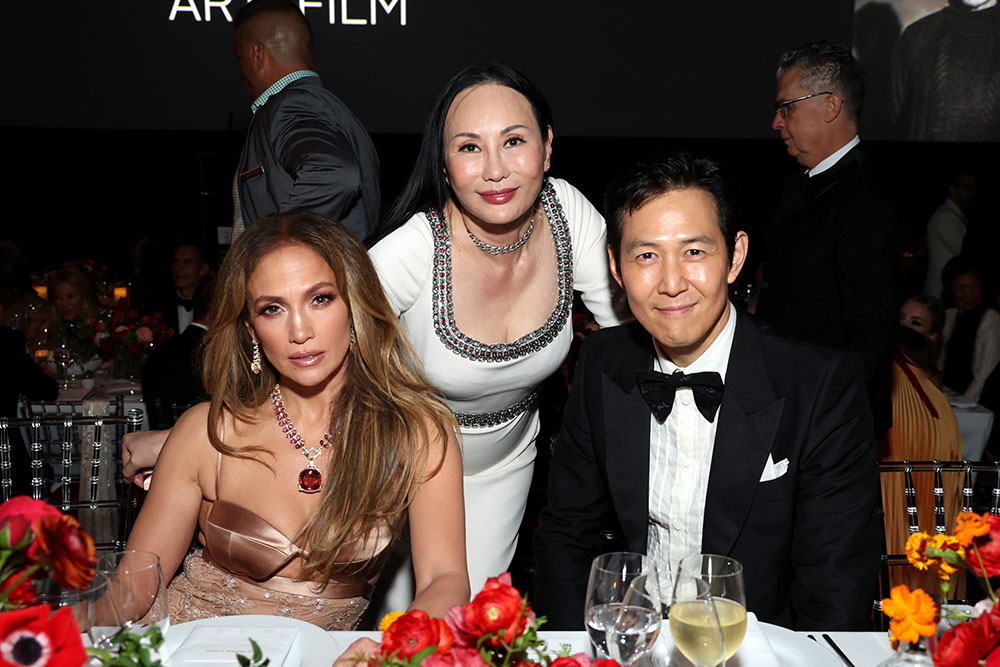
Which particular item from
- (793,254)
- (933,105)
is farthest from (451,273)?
(933,105)

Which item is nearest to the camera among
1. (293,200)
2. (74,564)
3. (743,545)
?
(74,564)

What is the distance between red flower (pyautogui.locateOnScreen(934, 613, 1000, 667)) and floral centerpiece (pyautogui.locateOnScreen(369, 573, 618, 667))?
14.6 inches

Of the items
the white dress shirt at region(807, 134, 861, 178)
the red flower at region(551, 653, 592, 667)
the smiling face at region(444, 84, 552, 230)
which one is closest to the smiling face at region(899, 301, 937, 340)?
the white dress shirt at region(807, 134, 861, 178)

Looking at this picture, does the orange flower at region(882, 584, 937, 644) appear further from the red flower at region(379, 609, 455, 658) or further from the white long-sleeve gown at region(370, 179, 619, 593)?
the white long-sleeve gown at region(370, 179, 619, 593)

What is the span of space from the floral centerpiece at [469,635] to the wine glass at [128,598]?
14.4 inches

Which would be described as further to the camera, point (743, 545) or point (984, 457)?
point (984, 457)

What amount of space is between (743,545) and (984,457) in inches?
121

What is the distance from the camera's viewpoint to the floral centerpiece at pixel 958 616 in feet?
3.16

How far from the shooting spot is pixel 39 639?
Answer: 960mm

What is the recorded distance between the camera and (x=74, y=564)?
3.26 feet

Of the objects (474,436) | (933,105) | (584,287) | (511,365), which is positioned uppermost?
(933,105)

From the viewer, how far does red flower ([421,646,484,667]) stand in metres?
0.97

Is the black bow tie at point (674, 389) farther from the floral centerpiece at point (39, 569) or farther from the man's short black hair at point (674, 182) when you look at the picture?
the floral centerpiece at point (39, 569)

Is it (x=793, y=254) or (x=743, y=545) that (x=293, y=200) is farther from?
(x=743, y=545)
